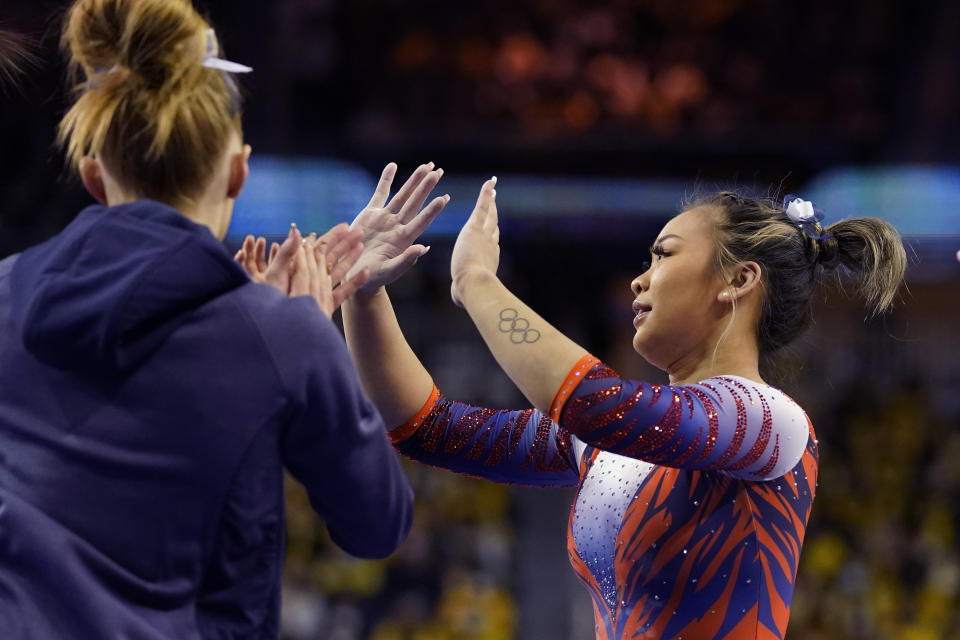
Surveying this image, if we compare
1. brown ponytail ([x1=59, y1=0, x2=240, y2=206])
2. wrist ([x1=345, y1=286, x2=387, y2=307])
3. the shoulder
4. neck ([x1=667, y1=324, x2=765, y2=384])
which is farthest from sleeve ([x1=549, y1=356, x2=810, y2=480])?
brown ponytail ([x1=59, y1=0, x2=240, y2=206])

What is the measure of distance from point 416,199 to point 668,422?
627 mm

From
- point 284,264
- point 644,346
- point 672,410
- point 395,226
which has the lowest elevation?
point 644,346

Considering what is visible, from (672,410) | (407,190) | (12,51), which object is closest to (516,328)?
(672,410)

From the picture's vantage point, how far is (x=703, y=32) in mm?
7836

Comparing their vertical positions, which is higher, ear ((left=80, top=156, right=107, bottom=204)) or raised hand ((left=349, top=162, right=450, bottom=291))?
ear ((left=80, top=156, right=107, bottom=204))

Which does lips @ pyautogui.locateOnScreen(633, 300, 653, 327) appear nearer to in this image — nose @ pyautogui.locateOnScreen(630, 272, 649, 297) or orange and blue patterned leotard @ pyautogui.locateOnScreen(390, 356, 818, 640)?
nose @ pyautogui.locateOnScreen(630, 272, 649, 297)

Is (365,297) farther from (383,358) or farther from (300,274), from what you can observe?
(300,274)

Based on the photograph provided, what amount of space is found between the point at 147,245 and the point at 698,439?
33.8 inches

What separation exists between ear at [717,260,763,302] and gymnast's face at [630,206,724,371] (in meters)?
0.02

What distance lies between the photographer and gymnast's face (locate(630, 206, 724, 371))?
1908 millimetres

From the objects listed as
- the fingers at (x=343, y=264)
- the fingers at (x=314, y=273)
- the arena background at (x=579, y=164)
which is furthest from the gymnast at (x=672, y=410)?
the arena background at (x=579, y=164)

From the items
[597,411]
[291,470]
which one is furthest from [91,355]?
[597,411]

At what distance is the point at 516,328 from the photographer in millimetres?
1641

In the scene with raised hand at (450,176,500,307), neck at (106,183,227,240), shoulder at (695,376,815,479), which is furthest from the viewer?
raised hand at (450,176,500,307)
